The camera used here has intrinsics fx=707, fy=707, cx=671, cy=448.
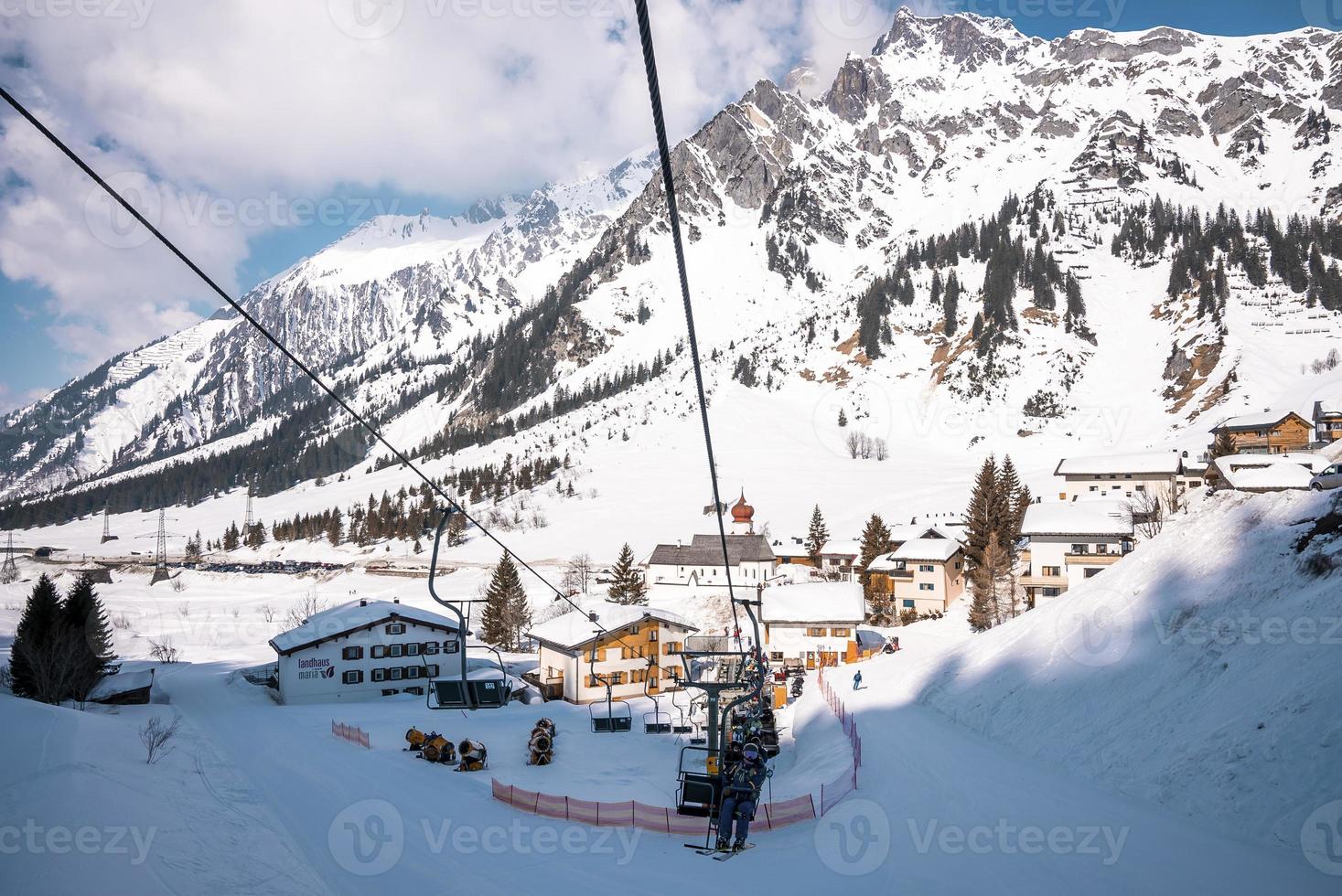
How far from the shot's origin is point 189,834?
1377 cm

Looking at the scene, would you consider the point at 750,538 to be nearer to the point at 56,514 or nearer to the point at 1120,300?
the point at 1120,300

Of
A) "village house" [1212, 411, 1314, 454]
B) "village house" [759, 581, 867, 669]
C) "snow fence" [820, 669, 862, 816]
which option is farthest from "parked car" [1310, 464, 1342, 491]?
"village house" [1212, 411, 1314, 454]

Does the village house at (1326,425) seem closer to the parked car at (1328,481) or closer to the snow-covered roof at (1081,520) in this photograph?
the snow-covered roof at (1081,520)

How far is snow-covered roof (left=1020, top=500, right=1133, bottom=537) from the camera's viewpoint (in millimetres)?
49594

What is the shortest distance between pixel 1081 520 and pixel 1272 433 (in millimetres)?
50465

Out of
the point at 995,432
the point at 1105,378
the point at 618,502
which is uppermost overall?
the point at 1105,378

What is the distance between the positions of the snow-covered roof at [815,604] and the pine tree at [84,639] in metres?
40.0

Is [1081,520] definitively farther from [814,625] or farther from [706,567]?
[706,567]

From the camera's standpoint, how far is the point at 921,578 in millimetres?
58844

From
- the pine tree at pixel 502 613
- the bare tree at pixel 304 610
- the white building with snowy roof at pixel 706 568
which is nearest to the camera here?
the pine tree at pixel 502 613

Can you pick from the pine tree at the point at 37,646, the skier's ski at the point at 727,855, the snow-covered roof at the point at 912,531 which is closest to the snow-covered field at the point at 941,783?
the skier's ski at the point at 727,855

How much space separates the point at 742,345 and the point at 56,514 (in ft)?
646

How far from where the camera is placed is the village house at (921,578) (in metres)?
58.2

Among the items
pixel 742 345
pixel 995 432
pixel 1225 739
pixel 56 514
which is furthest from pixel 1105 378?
pixel 56 514
